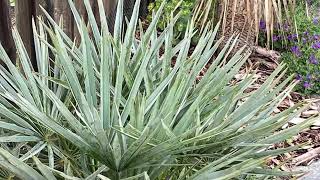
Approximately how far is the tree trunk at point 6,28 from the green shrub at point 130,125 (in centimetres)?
68

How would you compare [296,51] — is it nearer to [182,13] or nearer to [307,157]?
[182,13]

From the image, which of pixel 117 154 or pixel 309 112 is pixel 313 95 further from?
pixel 117 154

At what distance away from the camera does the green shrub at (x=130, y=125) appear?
1.69 metres

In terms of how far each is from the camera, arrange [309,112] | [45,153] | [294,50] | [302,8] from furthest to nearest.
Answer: [302,8]
[294,50]
[309,112]
[45,153]

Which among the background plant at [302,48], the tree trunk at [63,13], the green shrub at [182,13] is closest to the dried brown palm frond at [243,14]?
the green shrub at [182,13]

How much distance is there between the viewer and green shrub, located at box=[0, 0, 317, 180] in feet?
5.54

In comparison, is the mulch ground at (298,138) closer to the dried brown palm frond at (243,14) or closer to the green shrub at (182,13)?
the dried brown palm frond at (243,14)

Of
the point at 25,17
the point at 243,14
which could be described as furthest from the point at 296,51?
the point at 25,17

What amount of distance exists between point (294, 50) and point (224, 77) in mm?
2233

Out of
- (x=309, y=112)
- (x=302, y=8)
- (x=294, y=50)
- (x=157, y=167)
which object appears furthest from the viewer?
(x=302, y=8)

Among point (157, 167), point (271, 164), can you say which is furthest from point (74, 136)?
point (271, 164)

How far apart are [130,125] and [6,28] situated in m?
1.52

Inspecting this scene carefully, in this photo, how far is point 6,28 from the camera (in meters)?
2.91

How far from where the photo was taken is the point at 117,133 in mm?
1685
